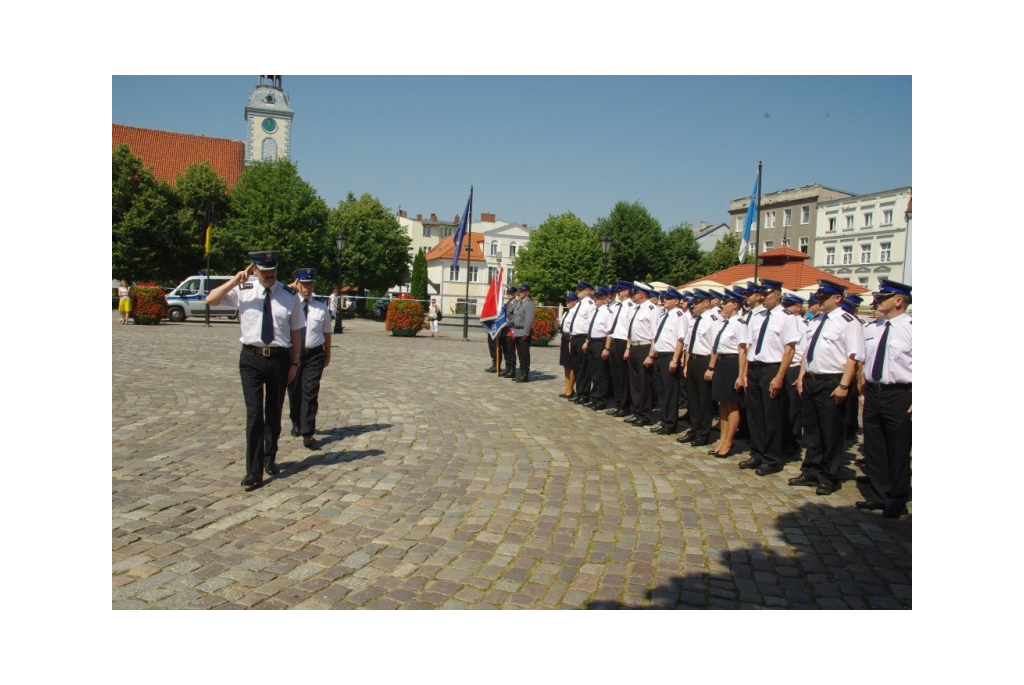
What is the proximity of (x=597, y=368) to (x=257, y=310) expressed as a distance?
6.43 meters

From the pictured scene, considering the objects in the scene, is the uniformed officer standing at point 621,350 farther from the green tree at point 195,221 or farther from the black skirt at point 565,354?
the green tree at point 195,221

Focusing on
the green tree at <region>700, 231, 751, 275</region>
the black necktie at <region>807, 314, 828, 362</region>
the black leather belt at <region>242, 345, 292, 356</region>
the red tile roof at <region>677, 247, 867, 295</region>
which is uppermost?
the green tree at <region>700, 231, 751, 275</region>

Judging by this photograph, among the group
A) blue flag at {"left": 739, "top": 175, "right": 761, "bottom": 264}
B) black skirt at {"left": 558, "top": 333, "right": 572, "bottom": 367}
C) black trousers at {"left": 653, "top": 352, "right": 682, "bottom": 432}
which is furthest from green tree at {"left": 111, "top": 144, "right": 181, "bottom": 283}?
black trousers at {"left": 653, "top": 352, "right": 682, "bottom": 432}

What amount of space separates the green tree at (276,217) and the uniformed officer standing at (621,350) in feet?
139

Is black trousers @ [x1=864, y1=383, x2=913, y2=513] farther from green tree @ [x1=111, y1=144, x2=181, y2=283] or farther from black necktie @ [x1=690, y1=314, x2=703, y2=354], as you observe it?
green tree @ [x1=111, y1=144, x2=181, y2=283]

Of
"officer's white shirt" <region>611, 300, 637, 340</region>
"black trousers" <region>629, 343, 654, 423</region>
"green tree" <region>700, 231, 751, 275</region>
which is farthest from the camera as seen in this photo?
"green tree" <region>700, 231, 751, 275</region>

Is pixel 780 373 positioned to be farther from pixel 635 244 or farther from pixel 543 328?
pixel 635 244

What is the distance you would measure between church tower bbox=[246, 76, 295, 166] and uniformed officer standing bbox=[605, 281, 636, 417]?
67.4m

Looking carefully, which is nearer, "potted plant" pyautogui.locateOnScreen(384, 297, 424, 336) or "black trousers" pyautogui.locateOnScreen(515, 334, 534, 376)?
"black trousers" pyautogui.locateOnScreen(515, 334, 534, 376)

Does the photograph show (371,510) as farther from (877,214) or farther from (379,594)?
(877,214)

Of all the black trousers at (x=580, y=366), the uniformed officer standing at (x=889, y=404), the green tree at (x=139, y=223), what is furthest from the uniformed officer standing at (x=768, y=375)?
the green tree at (x=139, y=223)

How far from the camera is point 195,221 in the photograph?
Answer: 43469mm

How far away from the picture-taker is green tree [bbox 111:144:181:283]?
40.7m

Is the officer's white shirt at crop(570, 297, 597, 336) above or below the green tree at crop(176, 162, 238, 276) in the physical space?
below
